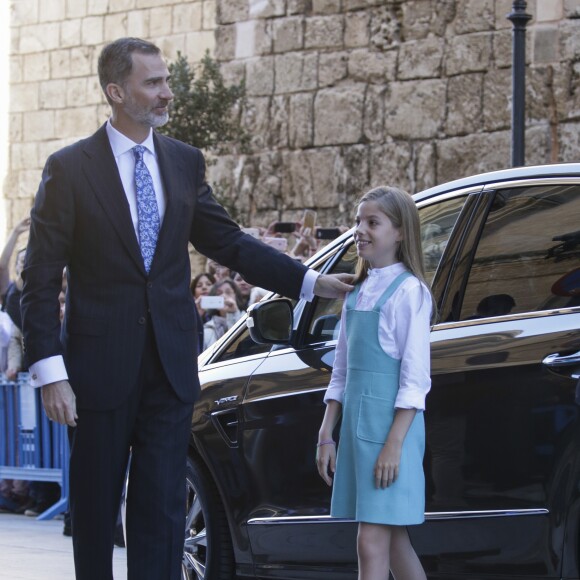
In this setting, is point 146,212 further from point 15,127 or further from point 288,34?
point 15,127

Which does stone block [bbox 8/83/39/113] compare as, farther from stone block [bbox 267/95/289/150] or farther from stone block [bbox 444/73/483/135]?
stone block [bbox 444/73/483/135]

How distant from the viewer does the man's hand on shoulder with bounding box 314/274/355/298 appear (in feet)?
15.1

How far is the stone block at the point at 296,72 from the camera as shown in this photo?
15.8 metres

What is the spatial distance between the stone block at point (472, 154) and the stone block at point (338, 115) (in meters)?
1.10

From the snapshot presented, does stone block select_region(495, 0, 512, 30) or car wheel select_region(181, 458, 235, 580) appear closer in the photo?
car wheel select_region(181, 458, 235, 580)

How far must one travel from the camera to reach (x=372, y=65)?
15.2m

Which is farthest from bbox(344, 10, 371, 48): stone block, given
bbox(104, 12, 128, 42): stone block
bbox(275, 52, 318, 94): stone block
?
bbox(104, 12, 128, 42): stone block

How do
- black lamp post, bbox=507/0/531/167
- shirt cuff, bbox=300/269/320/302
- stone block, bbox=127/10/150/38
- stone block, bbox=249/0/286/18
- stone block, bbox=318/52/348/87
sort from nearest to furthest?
shirt cuff, bbox=300/269/320/302 < black lamp post, bbox=507/0/531/167 < stone block, bbox=318/52/348/87 < stone block, bbox=249/0/286/18 < stone block, bbox=127/10/150/38

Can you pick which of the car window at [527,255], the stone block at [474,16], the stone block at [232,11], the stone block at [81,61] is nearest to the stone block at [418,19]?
the stone block at [474,16]

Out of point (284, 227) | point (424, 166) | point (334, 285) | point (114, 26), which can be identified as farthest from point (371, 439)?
point (114, 26)

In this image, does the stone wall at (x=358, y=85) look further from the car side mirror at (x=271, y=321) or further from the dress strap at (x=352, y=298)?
the dress strap at (x=352, y=298)

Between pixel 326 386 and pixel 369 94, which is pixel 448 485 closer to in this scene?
pixel 326 386

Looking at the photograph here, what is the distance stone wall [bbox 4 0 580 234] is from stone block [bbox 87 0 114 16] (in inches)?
0.8

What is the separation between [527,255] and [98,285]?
4.39 ft
